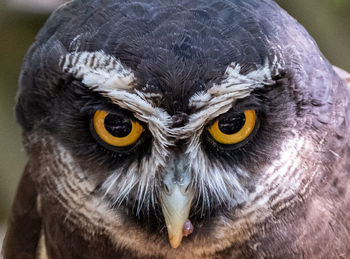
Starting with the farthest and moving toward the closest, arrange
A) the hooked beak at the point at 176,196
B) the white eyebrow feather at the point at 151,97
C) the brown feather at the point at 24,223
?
1. the brown feather at the point at 24,223
2. the hooked beak at the point at 176,196
3. the white eyebrow feather at the point at 151,97

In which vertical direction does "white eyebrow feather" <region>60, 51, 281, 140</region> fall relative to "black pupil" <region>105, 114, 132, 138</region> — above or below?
above

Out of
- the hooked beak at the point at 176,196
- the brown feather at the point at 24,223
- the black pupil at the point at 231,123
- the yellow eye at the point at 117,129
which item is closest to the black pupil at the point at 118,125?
the yellow eye at the point at 117,129

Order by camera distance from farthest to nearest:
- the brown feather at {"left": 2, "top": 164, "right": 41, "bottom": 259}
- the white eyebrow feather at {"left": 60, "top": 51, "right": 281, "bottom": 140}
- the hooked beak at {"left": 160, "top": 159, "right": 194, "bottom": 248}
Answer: the brown feather at {"left": 2, "top": 164, "right": 41, "bottom": 259} < the hooked beak at {"left": 160, "top": 159, "right": 194, "bottom": 248} < the white eyebrow feather at {"left": 60, "top": 51, "right": 281, "bottom": 140}

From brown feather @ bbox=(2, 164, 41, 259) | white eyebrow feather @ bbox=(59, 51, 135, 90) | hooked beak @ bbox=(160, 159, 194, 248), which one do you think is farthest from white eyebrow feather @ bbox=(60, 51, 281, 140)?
brown feather @ bbox=(2, 164, 41, 259)

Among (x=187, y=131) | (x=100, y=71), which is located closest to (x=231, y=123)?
(x=187, y=131)

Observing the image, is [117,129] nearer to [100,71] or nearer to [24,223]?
[100,71]

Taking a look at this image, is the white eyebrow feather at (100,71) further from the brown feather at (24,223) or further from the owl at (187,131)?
the brown feather at (24,223)

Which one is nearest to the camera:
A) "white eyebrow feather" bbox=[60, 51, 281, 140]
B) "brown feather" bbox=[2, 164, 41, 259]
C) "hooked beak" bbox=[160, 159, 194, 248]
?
"white eyebrow feather" bbox=[60, 51, 281, 140]

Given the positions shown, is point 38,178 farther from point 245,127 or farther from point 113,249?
point 245,127

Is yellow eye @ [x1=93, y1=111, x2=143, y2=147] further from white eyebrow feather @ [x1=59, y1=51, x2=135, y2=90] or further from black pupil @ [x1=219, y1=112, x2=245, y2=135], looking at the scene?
black pupil @ [x1=219, y1=112, x2=245, y2=135]
